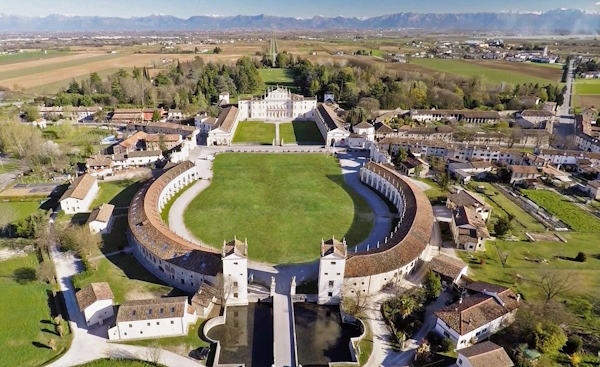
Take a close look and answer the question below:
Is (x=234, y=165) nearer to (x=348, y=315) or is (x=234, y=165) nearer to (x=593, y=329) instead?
(x=348, y=315)

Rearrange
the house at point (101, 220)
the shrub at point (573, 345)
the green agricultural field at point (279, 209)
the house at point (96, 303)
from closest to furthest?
the shrub at point (573, 345) < the house at point (96, 303) < the green agricultural field at point (279, 209) < the house at point (101, 220)

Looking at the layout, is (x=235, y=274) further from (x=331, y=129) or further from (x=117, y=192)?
(x=331, y=129)

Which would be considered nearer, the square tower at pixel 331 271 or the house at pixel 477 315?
the house at pixel 477 315

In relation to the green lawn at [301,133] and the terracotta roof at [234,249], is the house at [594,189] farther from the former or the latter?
the terracotta roof at [234,249]

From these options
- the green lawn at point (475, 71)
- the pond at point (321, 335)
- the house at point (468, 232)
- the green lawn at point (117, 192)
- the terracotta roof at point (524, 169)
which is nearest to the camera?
the pond at point (321, 335)

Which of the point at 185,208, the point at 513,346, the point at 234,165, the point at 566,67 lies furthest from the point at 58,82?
the point at 566,67

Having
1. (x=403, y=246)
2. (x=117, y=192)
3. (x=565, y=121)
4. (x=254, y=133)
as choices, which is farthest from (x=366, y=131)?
(x=565, y=121)

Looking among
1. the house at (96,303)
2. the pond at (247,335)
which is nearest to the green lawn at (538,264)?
the pond at (247,335)
